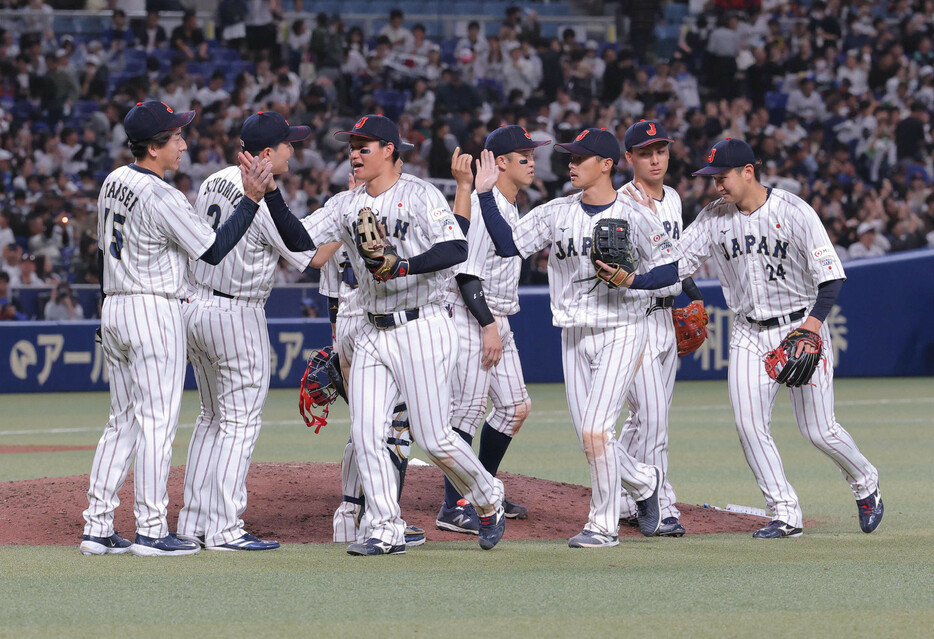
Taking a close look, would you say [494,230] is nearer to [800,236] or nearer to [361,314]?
[361,314]

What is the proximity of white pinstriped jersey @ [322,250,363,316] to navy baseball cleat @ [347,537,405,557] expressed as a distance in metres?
1.22

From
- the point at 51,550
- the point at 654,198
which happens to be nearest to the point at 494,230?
the point at 654,198

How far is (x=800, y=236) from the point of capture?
21.5 ft

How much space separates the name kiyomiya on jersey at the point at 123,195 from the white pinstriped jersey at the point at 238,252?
0.52 metres

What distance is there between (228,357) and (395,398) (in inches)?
32.2

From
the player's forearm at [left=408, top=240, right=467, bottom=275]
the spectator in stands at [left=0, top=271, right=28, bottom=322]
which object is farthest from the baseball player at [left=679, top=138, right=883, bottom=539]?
the spectator in stands at [left=0, top=271, right=28, bottom=322]

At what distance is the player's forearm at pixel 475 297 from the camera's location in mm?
6539

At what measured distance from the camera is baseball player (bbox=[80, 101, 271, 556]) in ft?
18.5

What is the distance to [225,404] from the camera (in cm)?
607

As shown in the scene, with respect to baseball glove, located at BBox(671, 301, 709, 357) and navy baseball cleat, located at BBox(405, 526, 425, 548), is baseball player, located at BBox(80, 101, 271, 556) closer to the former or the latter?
navy baseball cleat, located at BBox(405, 526, 425, 548)

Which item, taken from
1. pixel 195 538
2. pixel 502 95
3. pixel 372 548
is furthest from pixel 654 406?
pixel 502 95

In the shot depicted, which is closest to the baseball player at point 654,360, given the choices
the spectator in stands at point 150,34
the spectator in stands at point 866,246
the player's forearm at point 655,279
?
the player's forearm at point 655,279

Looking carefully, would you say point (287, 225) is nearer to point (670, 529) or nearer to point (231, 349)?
point (231, 349)

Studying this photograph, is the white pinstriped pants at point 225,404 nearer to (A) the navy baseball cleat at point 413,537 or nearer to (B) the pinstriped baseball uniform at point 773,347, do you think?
(A) the navy baseball cleat at point 413,537
